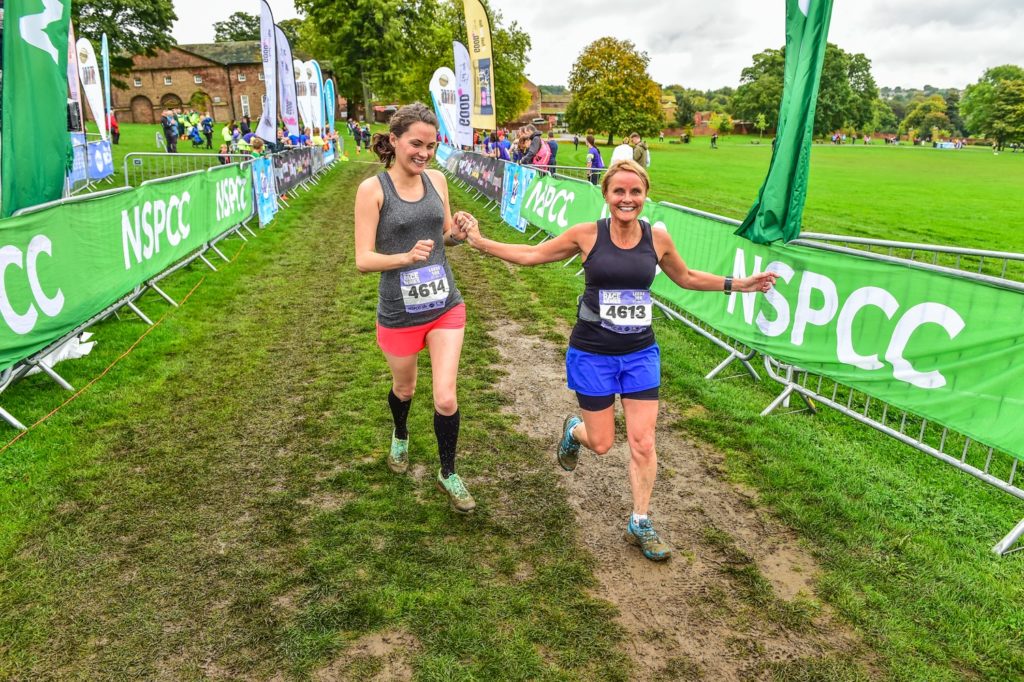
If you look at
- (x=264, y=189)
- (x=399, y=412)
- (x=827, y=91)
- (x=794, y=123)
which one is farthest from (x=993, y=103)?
(x=399, y=412)

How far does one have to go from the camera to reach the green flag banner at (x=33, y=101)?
17.0 ft

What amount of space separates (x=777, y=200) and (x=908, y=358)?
1.84 meters

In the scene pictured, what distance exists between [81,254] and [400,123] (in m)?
4.25

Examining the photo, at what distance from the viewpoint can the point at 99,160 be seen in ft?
69.8

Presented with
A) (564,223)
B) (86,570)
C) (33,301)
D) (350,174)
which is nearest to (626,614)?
(86,570)

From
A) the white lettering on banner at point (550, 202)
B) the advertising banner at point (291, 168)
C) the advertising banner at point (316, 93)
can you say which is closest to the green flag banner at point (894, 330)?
the white lettering on banner at point (550, 202)

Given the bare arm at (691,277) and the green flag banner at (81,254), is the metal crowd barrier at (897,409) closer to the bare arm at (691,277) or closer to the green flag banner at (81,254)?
the bare arm at (691,277)

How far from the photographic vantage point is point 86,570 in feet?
11.3

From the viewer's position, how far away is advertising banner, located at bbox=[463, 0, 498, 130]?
2006cm

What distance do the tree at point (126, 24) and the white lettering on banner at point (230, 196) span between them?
56087mm

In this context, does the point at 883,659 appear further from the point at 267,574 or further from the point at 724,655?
the point at 267,574

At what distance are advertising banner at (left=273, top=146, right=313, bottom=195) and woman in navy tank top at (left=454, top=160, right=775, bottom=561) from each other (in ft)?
50.7

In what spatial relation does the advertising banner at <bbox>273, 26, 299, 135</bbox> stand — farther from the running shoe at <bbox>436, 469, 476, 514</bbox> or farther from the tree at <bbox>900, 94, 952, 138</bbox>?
the tree at <bbox>900, 94, 952, 138</bbox>

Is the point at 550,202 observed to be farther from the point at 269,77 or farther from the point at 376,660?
the point at 376,660
